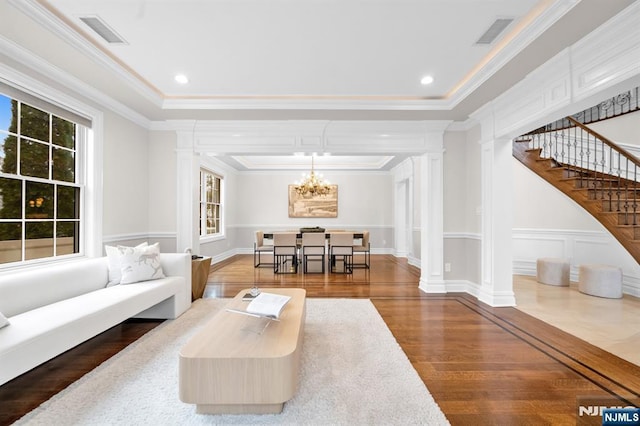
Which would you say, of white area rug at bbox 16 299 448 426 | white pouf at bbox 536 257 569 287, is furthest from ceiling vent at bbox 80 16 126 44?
white pouf at bbox 536 257 569 287

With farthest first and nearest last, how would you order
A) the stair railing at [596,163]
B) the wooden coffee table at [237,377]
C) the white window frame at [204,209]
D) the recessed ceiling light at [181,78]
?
the white window frame at [204,209]
the stair railing at [596,163]
the recessed ceiling light at [181,78]
the wooden coffee table at [237,377]

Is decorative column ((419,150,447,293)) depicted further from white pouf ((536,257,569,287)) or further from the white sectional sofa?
the white sectional sofa

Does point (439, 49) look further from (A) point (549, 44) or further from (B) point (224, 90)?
(B) point (224, 90)

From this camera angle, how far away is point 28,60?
2715mm

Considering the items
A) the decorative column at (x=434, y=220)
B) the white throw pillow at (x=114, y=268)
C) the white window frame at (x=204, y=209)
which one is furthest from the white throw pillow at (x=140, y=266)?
the decorative column at (x=434, y=220)

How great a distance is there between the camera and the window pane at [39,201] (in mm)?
2906

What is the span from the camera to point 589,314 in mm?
3504

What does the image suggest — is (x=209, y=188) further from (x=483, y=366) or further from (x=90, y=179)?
(x=483, y=366)

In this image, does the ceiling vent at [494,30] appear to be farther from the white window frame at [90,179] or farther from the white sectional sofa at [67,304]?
the white window frame at [90,179]

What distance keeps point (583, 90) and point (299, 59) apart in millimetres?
2511

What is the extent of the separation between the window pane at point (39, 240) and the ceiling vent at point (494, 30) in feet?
14.8

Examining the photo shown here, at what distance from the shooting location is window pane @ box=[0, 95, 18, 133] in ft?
8.78

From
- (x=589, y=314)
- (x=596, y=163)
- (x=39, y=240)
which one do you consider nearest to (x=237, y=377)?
(x=39, y=240)

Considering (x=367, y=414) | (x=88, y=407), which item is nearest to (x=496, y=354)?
(x=367, y=414)
